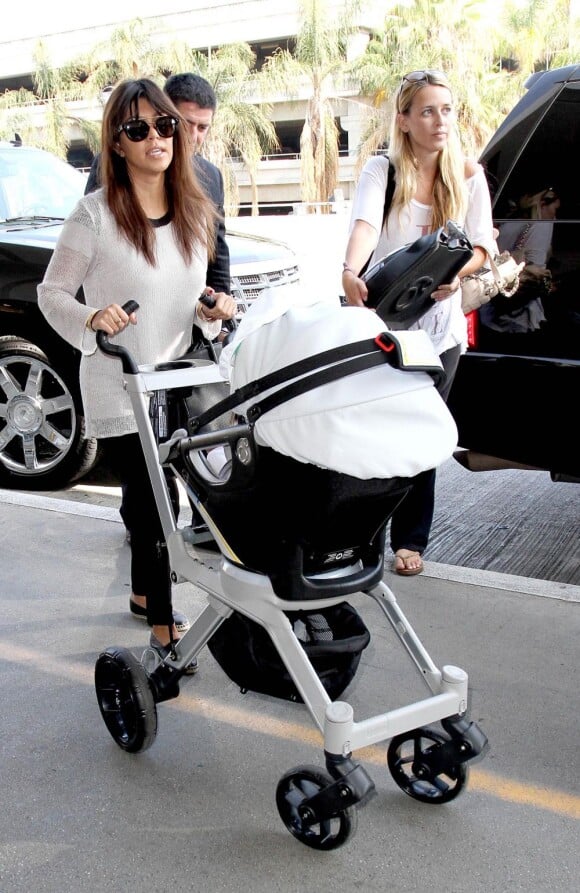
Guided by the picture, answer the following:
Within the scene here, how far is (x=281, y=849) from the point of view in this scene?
2520 mm

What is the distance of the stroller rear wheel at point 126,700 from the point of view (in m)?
2.79

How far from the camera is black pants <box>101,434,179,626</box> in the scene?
3.35 metres

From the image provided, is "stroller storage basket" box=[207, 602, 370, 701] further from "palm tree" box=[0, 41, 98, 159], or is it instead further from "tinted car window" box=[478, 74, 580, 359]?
"palm tree" box=[0, 41, 98, 159]

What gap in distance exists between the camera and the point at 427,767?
263 cm

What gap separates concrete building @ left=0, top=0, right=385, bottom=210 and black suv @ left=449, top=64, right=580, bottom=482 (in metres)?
41.8

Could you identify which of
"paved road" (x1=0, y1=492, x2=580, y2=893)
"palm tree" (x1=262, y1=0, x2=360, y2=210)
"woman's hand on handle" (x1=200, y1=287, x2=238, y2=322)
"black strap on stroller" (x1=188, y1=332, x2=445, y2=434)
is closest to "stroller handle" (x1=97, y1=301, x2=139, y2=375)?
"woman's hand on handle" (x1=200, y1=287, x2=238, y2=322)

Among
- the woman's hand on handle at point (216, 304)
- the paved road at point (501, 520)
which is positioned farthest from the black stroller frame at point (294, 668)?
the paved road at point (501, 520)

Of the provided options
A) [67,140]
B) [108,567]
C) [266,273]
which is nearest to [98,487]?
[108,567]

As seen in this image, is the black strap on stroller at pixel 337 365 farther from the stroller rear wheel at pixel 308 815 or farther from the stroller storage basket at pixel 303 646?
the stroller rear wheel at pixel 308 815

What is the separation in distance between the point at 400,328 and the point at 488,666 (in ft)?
4.82

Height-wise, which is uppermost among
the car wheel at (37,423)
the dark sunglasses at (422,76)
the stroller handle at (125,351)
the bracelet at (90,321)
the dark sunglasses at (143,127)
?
the dark sunglasses at (422,76)

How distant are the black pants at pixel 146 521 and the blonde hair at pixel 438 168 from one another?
1.44 metres

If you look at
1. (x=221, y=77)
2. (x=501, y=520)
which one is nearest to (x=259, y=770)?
(x=501, y=520)

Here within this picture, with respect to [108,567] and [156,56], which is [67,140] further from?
[108,567]
